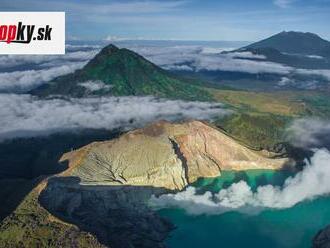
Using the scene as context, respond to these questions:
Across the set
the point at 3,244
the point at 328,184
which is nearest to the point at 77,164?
the point at 3,244

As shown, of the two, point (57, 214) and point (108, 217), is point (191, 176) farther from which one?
point (57, 214)

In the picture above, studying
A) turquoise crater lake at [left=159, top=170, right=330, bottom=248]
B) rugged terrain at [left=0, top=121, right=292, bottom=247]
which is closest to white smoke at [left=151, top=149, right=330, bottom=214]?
turquoise crater lake at [left=159, top=170, right=330, bottom=248]

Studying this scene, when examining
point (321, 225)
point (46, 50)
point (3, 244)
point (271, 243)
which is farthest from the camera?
point (321, 225)

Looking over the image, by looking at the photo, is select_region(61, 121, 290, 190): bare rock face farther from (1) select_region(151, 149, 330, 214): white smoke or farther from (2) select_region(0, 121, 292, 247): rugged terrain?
(1) select_region(151, 149, 330, 214): white smoke

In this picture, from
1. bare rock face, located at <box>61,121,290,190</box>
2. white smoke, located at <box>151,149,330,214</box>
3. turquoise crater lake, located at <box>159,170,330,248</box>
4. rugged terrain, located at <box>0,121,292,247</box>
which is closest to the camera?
rugged terrain, located at <box>0,121,292,247</box>

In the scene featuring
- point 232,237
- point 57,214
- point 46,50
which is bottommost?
point 232,237

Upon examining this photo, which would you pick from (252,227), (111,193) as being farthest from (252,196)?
(111,193)
